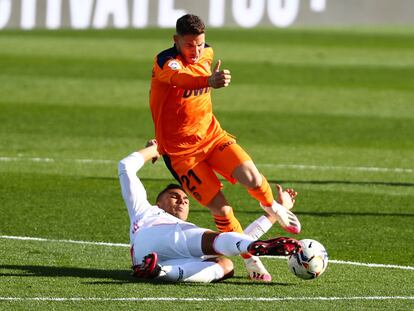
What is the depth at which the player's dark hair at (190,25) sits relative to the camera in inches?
348

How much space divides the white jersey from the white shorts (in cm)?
13

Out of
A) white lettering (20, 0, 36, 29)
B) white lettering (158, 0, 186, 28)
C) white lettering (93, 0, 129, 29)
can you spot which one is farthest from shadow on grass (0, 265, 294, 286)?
white lettering (158, 0, 186, 28)

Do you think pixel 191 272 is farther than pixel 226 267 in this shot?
No

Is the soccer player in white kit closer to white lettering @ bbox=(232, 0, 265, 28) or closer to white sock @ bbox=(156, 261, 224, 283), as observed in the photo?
white sock @ bbox=(156, 261, 224, 283)

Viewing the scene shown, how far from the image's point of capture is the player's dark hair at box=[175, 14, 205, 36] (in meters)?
8.84

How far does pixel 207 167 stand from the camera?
30.0ft

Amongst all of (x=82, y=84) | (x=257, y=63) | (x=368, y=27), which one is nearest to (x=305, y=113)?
(x=82, y=84)

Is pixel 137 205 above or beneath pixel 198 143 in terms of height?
beneath

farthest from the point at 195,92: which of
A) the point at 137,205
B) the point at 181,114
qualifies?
the point at 137,205

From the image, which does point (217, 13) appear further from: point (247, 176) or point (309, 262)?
point (309, 262)

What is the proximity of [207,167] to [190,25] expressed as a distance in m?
1.07

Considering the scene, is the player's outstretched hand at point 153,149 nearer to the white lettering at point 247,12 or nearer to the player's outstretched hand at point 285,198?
the player's outstretched hand at point 285,198

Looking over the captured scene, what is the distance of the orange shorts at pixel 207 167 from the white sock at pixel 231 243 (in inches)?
27.5

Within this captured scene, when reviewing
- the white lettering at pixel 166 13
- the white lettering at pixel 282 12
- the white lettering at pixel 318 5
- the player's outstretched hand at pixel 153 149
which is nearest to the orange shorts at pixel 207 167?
the player's outstretched hand at pixel 153 149
